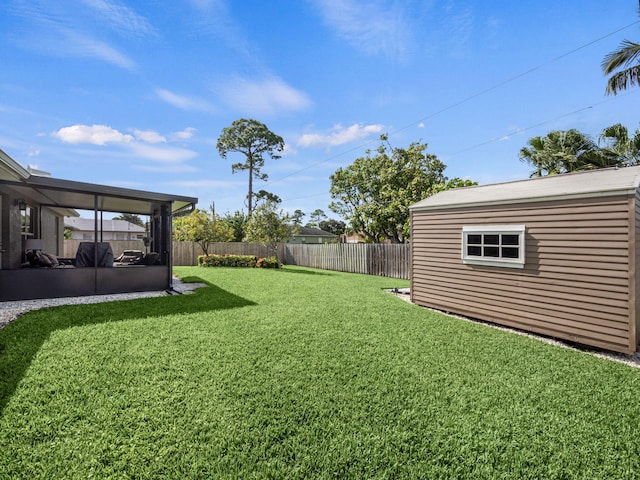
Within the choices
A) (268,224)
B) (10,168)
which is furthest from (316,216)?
(10,168)

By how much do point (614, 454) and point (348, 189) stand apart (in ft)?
65.9

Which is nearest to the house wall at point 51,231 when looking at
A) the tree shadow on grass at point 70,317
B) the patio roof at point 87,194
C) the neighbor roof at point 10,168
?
the patio roof at point 87,194

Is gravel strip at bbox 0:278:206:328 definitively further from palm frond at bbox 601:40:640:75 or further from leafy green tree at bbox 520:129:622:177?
leafy green tree at bbox 520:129:622:177

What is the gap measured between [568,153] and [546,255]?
13.5 meters

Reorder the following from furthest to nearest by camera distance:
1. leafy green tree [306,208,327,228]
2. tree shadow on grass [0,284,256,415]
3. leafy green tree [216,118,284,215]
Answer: leafy green tree [306,208,327,228] < leafy green tree [216,118,284,215] < tree shadow on grass [0,284,256,415]

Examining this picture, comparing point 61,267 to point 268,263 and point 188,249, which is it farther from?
point 188,249

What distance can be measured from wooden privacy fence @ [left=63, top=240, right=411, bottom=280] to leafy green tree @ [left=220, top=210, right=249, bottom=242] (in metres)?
3.88

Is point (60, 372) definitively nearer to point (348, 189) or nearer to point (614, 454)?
point (614, 454)

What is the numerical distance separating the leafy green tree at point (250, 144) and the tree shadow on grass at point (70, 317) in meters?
21.4

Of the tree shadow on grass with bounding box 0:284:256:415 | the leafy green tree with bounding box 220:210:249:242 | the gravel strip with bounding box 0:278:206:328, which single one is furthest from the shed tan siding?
the leafy green tree with bounding box 220:210:249:242

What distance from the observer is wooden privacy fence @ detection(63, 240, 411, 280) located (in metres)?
13.0

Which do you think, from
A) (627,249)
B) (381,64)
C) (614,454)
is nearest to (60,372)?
(614,454)

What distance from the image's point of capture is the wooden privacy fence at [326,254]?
42.6 feet

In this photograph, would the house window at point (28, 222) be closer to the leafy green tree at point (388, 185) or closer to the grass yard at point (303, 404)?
the grass yard at point (303, 404)
